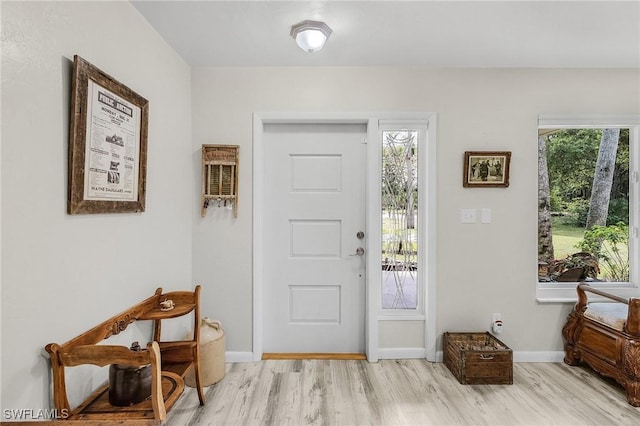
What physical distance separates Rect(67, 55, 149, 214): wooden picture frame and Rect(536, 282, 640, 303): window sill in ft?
10.1

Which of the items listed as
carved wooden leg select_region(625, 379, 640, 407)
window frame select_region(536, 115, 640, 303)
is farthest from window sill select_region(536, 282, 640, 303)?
carved wooden leg select_region(625, 379, 640, 407)

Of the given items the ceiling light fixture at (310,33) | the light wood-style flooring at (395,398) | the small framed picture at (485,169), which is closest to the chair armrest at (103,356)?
the light wood-style flooring at (395,398)

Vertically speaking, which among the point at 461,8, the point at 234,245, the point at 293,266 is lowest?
the point at 293,266

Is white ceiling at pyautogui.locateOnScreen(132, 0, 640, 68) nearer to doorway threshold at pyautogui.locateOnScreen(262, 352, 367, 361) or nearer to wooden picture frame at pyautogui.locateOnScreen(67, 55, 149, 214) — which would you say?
wooden picture frame at pyautogui.locateOnScreen(67, 55, 149, 214)

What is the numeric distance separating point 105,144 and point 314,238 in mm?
1711

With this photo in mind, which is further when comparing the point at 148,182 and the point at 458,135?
the point at 458,135

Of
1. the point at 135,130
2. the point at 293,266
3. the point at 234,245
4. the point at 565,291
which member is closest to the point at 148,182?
the point at 135,130

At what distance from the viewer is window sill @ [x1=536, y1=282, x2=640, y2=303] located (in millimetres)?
2889

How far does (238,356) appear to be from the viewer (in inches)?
111

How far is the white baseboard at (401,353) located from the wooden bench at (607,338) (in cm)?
115

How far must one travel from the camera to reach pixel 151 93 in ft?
7.18

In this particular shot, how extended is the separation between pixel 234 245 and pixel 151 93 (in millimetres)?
1244

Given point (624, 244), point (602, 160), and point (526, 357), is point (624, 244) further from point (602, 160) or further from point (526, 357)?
point (526, 357)

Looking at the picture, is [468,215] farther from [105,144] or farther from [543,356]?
[105,144]
